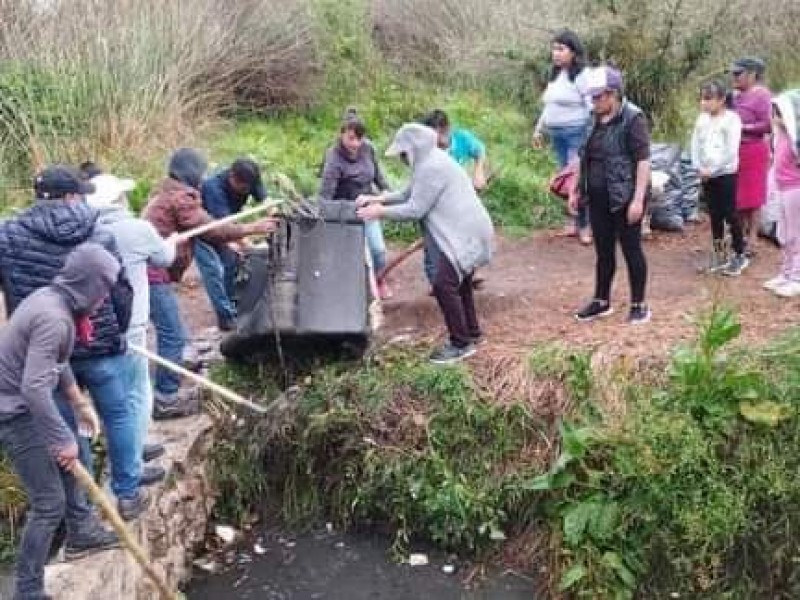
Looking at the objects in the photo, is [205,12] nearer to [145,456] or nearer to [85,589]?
[145,456]

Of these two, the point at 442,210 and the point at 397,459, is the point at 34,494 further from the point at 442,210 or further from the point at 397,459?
the point at 442,210

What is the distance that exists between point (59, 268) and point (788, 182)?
181 inches

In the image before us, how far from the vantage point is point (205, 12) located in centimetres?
1232

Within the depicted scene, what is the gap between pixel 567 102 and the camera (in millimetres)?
8492

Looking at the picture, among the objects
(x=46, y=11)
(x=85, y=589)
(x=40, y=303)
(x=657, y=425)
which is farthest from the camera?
(x=46, y=11)

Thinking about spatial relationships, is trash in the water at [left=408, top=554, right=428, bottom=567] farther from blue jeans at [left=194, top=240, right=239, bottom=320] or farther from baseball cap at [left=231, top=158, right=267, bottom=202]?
baseball cap at [left=231, top=158, right=267, bottom=202]

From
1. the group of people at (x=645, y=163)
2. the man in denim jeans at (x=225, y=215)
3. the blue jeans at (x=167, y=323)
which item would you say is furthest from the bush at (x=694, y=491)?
the man in denim jeans at (x=225, y=215)

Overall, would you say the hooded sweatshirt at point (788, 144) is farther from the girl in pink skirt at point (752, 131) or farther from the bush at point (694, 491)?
the bush at point (694, 491)

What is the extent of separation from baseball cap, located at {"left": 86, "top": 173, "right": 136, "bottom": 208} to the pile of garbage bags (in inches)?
203

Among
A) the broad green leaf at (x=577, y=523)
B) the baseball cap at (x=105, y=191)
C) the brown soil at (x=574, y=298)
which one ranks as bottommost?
the broad green leaf at (x=577, y=523)

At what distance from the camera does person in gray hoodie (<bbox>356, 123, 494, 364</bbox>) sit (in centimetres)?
623

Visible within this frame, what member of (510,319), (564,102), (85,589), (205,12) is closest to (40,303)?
(85,589)

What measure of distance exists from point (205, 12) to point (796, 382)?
8517 millimetres

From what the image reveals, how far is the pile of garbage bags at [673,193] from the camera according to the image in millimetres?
9328
